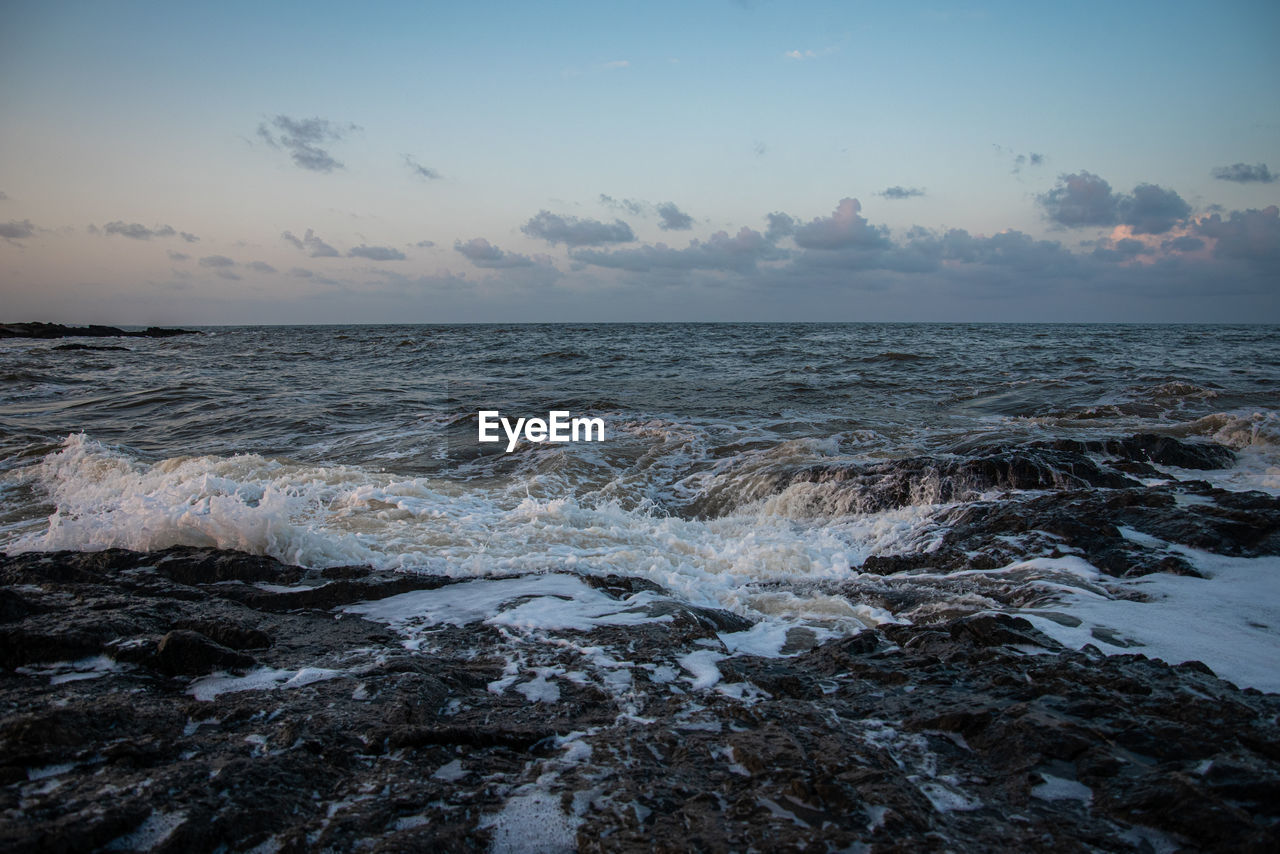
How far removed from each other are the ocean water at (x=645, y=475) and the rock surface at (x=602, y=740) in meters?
0.84

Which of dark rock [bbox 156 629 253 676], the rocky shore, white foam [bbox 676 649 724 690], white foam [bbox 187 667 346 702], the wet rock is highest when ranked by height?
the rocky shore

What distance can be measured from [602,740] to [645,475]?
262 inches

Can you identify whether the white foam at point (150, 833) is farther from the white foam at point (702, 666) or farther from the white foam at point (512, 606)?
the white foam at point (702, 666)

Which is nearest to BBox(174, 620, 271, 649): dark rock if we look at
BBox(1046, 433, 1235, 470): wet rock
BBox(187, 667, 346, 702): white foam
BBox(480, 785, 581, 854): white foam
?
BBox(187, 667, 346, 702): white foam

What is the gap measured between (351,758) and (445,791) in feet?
1.48

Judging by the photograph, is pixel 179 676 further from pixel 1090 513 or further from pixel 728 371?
pixel 728 371

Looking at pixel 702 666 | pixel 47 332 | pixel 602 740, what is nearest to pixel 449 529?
pixel 702 666

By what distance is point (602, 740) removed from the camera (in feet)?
8.74

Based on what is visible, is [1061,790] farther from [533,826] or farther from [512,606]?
[512,606]

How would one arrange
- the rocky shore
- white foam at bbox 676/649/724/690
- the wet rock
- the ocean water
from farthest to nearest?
the rocky shore
the wet rock
the ocean water
white foam at bbox 676/649/724/690

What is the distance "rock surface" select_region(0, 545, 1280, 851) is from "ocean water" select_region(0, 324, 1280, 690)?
0.84 metres

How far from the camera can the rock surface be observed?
204 centimetres

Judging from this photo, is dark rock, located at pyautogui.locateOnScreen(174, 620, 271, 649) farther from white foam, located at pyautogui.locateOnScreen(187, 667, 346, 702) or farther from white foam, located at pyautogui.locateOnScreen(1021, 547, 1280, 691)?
white foam, located at pyautogui.locateOnScreen(1021, 547, 1280, 691)

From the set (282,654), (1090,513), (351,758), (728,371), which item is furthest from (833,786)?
(728,371)
